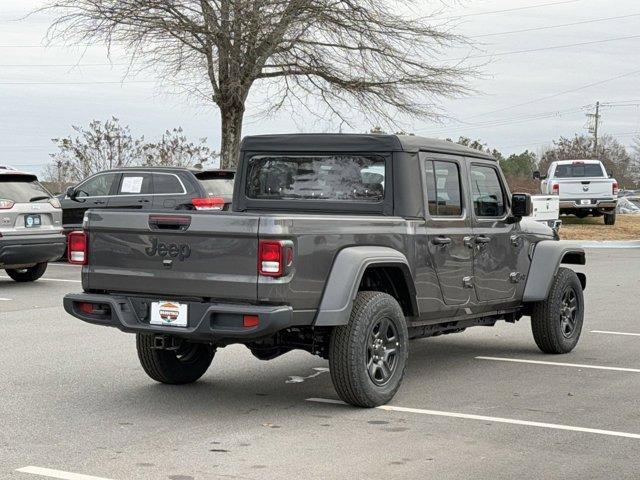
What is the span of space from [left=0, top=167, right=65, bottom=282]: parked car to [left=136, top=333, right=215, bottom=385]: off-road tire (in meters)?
7.96

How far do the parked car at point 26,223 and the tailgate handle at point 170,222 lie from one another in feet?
29.5

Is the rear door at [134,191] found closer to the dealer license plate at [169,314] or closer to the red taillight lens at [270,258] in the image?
the dealer license plate at [169,314]

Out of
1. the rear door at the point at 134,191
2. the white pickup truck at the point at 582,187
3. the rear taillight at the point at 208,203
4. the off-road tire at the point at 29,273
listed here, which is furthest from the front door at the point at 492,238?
the white pickup truck at the point at 582,187

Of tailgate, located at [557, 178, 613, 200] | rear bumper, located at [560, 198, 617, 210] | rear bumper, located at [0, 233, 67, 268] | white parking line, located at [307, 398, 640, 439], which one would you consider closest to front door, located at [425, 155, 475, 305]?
white parking line, located at [307, 398, 640, 439]

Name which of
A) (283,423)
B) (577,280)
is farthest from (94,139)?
(283,423)

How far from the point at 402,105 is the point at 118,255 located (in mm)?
21674

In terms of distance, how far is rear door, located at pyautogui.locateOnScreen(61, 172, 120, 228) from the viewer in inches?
781

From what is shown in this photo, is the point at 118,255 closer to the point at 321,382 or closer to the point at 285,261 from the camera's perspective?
the point at 285,261

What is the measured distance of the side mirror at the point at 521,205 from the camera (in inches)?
363

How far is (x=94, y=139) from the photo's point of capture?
34688mm

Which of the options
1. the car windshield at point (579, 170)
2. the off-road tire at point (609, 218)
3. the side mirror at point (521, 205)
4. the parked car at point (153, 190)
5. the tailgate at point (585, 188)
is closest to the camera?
the side mirror at point (521, 205)

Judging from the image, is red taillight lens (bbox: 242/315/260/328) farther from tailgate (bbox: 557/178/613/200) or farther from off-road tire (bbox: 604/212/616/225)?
off-road tire (bbox: 604/212/616/225)

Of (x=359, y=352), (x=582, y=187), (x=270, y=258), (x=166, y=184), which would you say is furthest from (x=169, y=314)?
(x=582, y=187)

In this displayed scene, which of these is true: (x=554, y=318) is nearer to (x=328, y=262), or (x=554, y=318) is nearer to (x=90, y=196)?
(x=328, y=262)
